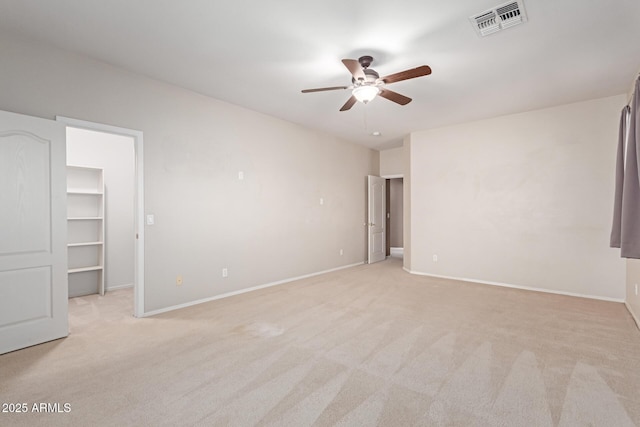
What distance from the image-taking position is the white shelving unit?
4441 millimetres

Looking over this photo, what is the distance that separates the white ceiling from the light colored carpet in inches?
107

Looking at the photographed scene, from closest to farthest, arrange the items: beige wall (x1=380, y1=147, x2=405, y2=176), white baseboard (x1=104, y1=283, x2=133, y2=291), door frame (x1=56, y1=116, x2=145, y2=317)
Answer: door frame (x1=56, y1=116, x2=145, y2=317), white baseboard (x1=104, y1=283, x2=133, y2=291), beige wall (x1=380, y1=147, x2=405, y2=176)

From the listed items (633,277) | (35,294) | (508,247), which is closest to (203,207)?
(35,294)

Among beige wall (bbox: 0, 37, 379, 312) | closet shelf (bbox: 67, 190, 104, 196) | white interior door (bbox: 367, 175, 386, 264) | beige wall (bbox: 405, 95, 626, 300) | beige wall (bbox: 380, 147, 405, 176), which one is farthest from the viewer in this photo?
beige wall (bbox: 380, 147, 405, 176)

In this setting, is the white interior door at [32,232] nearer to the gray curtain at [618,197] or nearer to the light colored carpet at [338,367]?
the light colored carpet at [338,367]

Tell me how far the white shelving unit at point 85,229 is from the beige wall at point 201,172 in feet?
5.56

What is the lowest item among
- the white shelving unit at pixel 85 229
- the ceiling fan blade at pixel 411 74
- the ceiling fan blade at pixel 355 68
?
the white shelving unit at pixel 85 229

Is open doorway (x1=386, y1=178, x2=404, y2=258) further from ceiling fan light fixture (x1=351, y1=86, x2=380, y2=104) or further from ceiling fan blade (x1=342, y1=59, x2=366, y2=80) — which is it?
ceiling fan blade (x1=342, y1=59, x2=366, y2=80)

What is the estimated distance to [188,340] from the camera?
283cm

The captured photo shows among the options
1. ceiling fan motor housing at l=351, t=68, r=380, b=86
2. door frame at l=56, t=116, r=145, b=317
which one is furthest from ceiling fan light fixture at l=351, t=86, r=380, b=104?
door frame at l=56, t=116, r=145, b=317

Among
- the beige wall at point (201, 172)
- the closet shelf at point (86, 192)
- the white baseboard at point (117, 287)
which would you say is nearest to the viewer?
the beige wall at point (201, 172)

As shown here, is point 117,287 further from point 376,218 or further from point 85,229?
point 376,218

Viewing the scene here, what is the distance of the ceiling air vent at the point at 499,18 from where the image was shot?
2.27 meters

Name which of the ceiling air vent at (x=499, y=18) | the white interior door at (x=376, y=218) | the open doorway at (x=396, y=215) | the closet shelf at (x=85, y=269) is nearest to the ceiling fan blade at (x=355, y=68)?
the ceiling air vent at (x=499, y=18)
